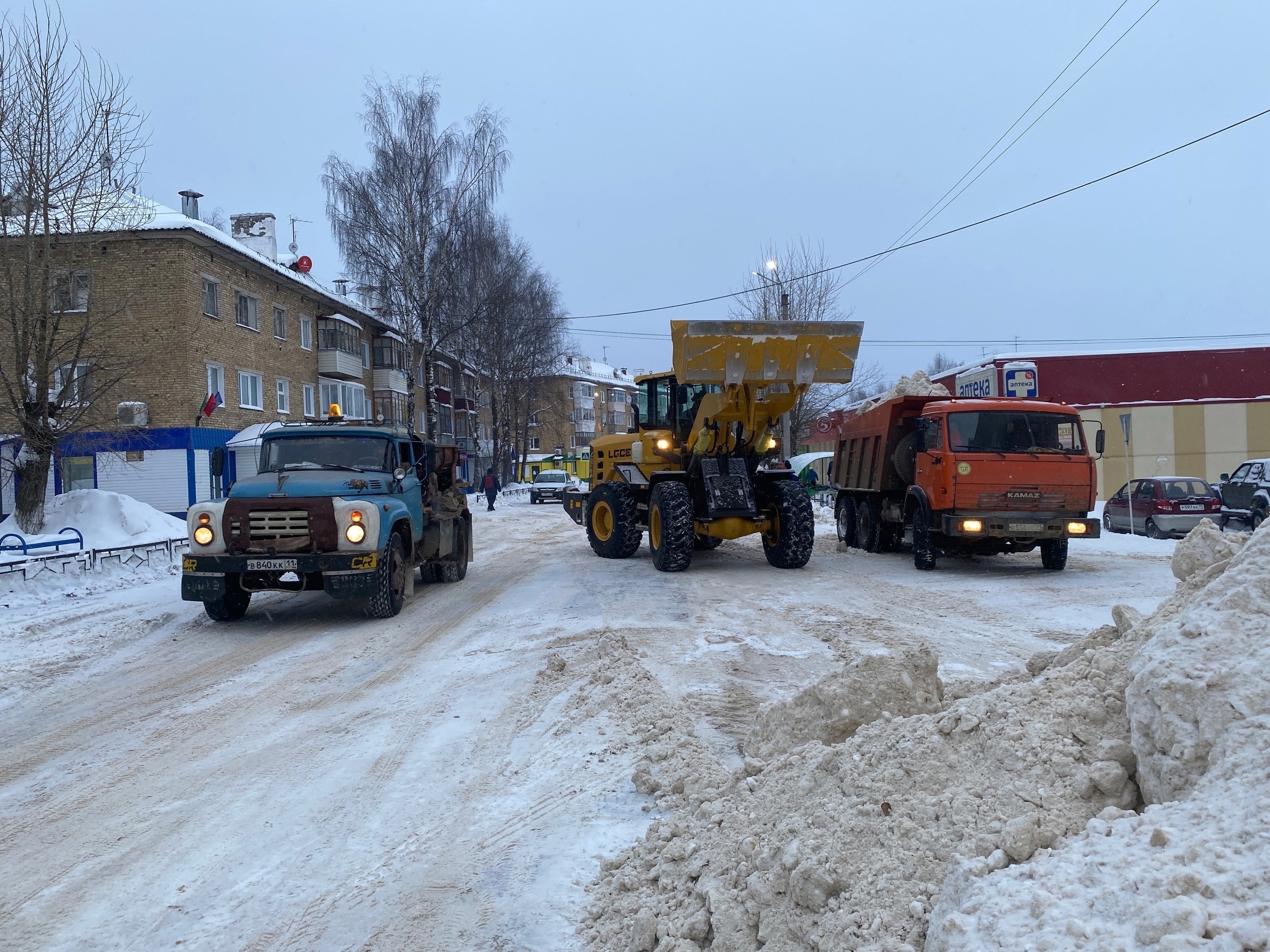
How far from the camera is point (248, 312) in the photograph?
31.3 metres

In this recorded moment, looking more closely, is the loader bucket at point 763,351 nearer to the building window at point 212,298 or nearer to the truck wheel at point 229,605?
the truck wheel at point 229,605

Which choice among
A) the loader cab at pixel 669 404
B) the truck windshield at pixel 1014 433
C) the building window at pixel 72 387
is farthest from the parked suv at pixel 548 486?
the truck windshield at pixel 1014 433

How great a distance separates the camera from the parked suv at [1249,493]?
1709cm

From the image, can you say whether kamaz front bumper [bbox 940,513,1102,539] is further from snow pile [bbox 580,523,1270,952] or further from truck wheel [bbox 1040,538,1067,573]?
snow pile [bbox 580,523,1270,952]

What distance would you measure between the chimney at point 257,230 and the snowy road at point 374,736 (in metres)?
27.8

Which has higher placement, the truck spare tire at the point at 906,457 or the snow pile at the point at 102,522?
the truck spare tire at the point at 906,457

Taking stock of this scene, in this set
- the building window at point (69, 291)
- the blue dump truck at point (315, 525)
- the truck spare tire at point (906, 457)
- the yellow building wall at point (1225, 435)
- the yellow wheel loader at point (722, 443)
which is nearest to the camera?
the blue dump truck at point (315, 525)

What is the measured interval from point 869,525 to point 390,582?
351 inches

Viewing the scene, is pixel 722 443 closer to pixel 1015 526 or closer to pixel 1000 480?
pixel 1000 480

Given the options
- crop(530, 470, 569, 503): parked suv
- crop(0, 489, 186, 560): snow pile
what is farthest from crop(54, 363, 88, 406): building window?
crop(530, 470, 569, 503): parked suv

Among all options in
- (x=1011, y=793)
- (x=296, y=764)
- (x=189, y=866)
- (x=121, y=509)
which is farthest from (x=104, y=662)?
(x=121, y=509)

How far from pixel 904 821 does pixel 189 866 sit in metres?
2.82

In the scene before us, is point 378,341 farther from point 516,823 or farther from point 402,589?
point 516,823

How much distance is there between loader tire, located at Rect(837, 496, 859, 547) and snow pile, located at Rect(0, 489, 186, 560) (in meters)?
11.2
